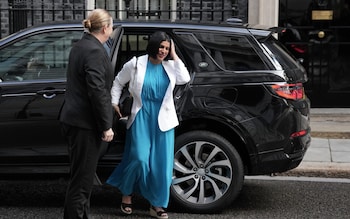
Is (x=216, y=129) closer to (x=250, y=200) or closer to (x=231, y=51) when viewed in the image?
(x=231, y=51)

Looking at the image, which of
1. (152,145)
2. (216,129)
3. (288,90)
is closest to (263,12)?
(288,90)

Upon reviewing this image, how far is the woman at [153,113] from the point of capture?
5090 millimetres

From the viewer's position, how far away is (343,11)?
1003 cm

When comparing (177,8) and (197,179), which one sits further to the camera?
(177,8)

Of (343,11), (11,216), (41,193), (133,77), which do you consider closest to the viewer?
(133,77)

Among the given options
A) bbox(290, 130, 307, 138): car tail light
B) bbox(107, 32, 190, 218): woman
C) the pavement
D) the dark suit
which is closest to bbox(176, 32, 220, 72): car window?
bbox(107, 32, 190, 218): woman

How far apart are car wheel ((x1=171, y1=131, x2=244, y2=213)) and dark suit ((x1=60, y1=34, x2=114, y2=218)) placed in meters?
1.07

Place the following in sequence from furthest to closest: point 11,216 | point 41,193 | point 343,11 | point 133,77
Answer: point 343,11 → point 41,193 → point 11,216 → point 133,77

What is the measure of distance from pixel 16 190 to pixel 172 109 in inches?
88.4

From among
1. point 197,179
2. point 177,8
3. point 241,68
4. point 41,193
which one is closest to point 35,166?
point 41,193

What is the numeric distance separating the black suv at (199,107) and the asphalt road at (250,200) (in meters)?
0.41

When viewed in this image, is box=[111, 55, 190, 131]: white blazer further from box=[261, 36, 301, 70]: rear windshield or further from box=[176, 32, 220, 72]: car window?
box=[261, 36, 301, 70]: rear windshield

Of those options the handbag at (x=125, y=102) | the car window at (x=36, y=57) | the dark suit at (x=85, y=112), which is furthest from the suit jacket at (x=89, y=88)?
the car window at (x=36, y=57)

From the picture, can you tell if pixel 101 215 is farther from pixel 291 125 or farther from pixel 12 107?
pixel 291 125
